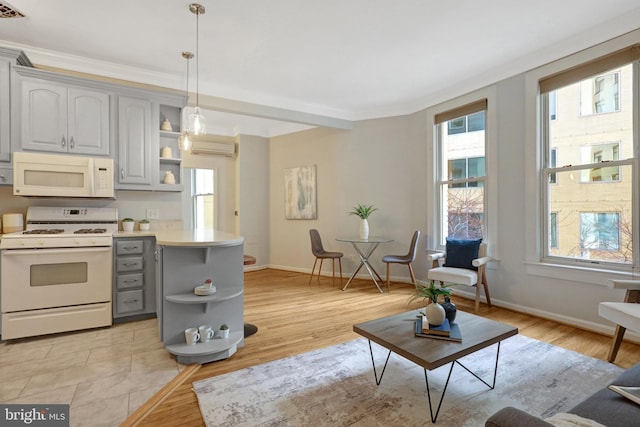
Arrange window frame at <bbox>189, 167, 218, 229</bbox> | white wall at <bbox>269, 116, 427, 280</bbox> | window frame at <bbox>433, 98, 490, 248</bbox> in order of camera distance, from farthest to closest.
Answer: window frame at <bbox>189, 167, 218, 229</bbox>
white wall at <bbox>269, 116, 427, 280</bbox>
window frame at <bbox>433, 98, 490, 248</bbox>

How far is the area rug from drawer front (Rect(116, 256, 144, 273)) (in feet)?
5.51

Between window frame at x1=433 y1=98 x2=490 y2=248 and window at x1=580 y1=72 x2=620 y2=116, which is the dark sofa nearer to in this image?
window at x1=580 y1=72 x2=620 y2=116

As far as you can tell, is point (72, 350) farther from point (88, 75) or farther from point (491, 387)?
point (491, 387)

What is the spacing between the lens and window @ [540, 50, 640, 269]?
2787 mm

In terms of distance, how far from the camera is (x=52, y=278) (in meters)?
2.80

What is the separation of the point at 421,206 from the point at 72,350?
14.3ft

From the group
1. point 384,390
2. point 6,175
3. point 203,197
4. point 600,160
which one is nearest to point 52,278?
point 6,175

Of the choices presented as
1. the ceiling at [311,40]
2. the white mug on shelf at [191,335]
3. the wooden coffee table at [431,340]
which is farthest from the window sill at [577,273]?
the white mug on shelf at [191,335]

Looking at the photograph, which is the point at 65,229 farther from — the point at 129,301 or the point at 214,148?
the point at 214,148

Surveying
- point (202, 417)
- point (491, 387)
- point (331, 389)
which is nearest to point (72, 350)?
point (202, 417)

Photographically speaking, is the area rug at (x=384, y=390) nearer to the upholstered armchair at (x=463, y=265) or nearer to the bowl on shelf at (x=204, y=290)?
the bowl on shelf at (x=204, y=290)

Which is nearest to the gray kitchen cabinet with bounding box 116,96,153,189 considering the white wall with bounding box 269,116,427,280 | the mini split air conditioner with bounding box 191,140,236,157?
the mini split air conditioner with bounding box 191,140,236,157

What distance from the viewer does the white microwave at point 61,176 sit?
2875 mm

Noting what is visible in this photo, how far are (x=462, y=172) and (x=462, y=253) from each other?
1167 millimetres
